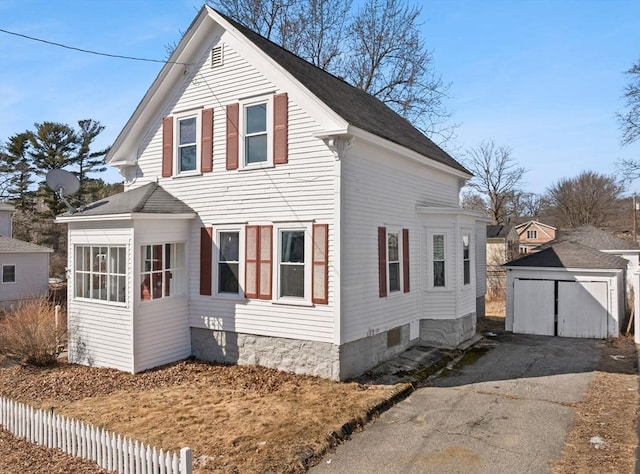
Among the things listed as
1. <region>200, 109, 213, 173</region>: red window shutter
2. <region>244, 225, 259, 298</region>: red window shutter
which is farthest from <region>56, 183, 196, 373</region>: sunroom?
<region>244, 225, 259, 298</region>: red window shutter

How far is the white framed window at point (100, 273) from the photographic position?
10.8 m

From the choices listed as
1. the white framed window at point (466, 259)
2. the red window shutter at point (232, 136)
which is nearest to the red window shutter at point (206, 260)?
the red window shutter at point (232, 136)

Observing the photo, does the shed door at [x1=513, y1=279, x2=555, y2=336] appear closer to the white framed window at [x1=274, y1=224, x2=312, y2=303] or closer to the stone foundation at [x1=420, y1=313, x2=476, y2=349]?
the stone foundation at [x1=420, y1=313, x2=476, y2=349]

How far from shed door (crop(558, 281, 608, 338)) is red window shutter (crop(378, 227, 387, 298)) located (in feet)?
25.6

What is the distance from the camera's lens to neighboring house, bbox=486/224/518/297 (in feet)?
80.6

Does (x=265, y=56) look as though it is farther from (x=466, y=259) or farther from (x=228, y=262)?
(x=466, y=259)

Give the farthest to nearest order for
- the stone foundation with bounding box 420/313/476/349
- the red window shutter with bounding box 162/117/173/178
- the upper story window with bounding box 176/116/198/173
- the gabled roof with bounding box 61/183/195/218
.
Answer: the stone foundation with bounding box 420/313/476/349 → the red window shutter with bounding box 162/117/173/178 → the upper story window with bounding box 176/116/198/173 → the gabled roof with bounding box 61/183/195/218

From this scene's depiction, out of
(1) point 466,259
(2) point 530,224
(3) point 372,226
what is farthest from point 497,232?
(3) point 372,226

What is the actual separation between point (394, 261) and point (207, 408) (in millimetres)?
5904

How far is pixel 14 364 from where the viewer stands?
11.7 m

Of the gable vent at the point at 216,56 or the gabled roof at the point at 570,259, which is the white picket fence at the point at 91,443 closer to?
the gable vent at the point at 216,56

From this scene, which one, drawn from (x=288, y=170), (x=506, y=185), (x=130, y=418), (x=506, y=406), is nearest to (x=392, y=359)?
(x=506, y=406)

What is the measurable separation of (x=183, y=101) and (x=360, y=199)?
5.73 meters

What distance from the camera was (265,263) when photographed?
10.5 metres
